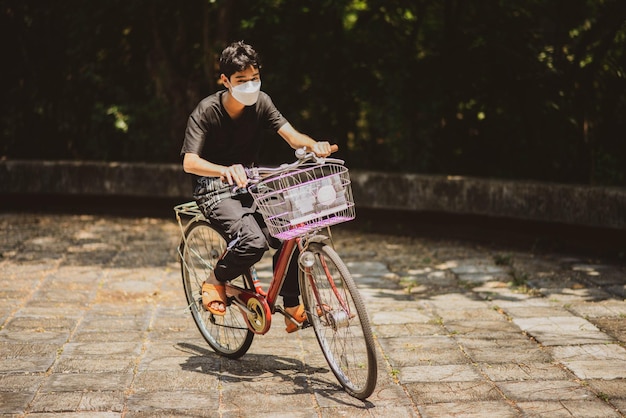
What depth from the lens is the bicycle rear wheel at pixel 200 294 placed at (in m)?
5.21

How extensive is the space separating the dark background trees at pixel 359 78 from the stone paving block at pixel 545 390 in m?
4.64

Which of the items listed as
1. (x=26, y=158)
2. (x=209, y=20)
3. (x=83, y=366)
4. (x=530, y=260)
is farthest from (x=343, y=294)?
(x=26, y=158)

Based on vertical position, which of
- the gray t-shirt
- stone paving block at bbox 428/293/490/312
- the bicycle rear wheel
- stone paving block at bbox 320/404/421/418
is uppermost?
the gray t-shirt

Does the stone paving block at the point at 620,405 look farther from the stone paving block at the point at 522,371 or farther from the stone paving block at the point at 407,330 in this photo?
the stone paving block at the point at 407,330

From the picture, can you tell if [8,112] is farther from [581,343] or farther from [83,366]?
[581,343]

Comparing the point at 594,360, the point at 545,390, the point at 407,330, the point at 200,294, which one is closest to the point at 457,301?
the point at 407,330

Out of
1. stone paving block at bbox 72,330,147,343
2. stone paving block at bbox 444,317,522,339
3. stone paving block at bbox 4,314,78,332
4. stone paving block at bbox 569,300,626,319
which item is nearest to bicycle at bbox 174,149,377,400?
stone paving block at bbox 72,330,147,343

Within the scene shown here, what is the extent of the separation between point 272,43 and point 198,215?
17.7ft

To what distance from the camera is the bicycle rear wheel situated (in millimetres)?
5215

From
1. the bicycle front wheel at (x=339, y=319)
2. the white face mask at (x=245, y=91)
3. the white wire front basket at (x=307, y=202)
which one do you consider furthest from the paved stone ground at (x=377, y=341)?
the white face mask at (x=245, y=91)

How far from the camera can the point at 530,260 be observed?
795 cm

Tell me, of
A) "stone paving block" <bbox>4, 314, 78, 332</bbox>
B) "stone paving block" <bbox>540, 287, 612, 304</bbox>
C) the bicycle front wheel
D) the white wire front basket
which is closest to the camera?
the white wire front basket

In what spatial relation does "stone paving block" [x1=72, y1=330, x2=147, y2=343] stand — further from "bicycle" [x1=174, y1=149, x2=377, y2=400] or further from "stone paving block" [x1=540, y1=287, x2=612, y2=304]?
"stone paving block" [x1=540, y1=287, x2=612, y2=304]

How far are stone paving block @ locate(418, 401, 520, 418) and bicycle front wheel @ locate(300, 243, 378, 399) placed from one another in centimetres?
32
